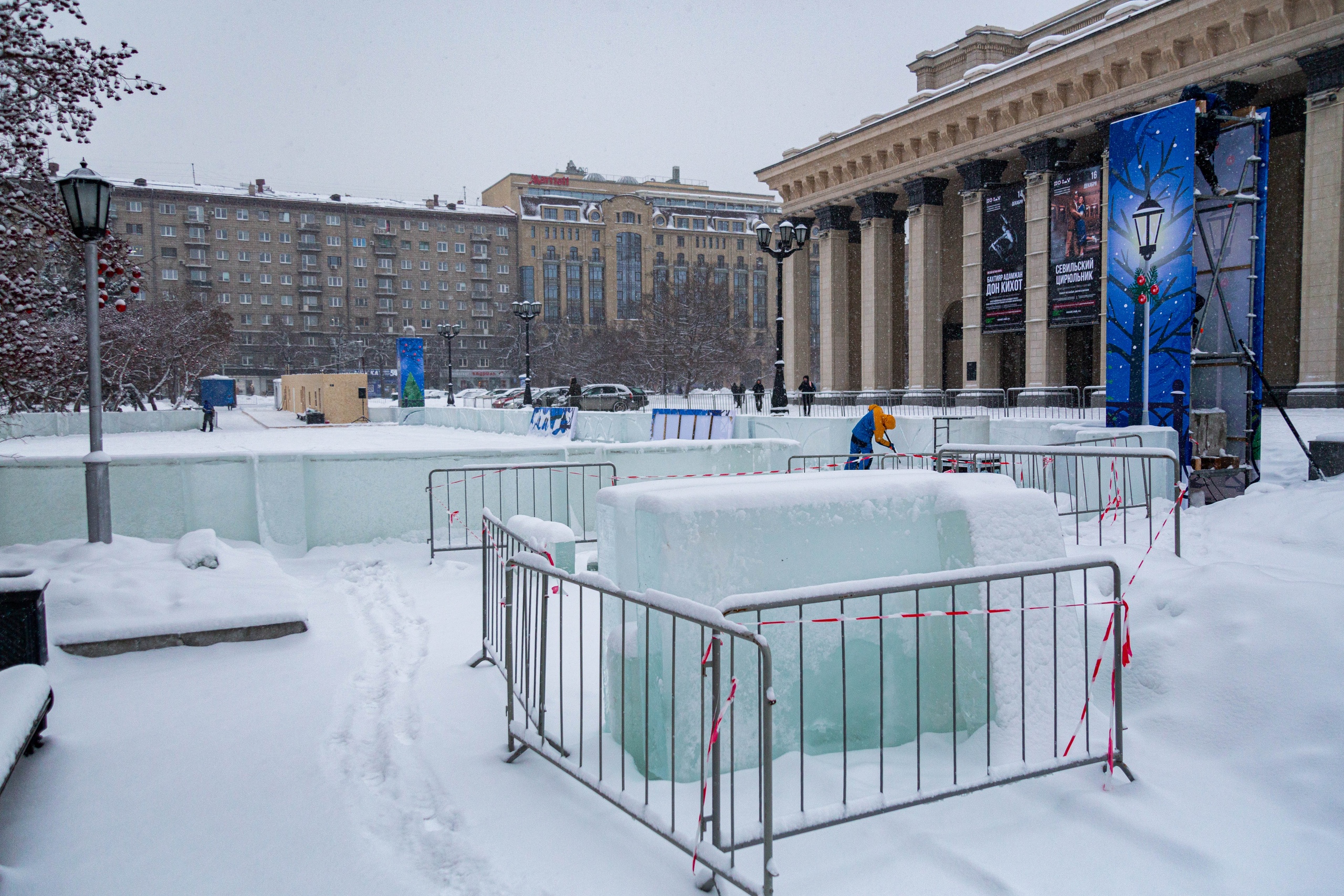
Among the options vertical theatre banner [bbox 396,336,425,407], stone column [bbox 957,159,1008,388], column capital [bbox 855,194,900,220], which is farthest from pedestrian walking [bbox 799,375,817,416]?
vertical theatre banner [bbox 396,336,425,407]

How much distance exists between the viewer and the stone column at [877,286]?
129ft

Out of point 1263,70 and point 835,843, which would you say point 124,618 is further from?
point 1263,70

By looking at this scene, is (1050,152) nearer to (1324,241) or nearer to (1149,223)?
(1324,241)

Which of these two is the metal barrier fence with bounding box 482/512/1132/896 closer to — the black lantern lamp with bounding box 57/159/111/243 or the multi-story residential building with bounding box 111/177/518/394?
the black lantern lamp with bounding box 57/159/111/243

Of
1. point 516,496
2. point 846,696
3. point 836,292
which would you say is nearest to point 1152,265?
point 516,496

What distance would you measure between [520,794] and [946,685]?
7.37 feet

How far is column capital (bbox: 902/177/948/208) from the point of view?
120 ft

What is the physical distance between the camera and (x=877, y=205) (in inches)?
1544

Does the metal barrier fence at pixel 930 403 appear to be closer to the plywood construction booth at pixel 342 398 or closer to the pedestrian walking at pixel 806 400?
the pedestrian walking at pixel 806 400

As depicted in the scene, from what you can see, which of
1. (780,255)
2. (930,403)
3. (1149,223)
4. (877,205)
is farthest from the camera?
(877,205)

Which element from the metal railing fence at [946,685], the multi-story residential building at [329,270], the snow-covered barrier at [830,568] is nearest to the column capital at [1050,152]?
the snow-covered barrier at [830,568]

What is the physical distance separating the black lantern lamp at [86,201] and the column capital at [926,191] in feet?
112

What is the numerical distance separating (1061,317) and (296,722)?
1216 inches

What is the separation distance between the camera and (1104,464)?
1180cm
